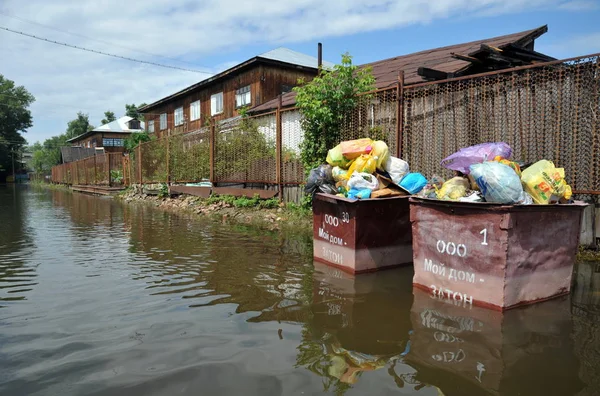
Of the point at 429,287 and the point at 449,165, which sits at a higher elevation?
the point at 449,165

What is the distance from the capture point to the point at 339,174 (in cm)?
522

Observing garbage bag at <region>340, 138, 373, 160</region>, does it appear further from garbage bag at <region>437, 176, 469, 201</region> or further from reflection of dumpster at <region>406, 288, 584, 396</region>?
reflection of dumpster at <region>406, 288, 584, 396</region>

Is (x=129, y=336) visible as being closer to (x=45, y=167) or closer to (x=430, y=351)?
(x=430, y=351)

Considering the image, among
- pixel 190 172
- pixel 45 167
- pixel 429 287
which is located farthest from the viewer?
pixel 45 167

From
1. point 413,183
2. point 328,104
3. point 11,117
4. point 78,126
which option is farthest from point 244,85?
point 78,126

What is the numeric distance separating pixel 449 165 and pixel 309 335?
7.92ft

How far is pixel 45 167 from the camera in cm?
7719

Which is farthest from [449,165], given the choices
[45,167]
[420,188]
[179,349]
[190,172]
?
[45,167]

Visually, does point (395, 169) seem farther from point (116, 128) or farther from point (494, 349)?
point (116, 128)

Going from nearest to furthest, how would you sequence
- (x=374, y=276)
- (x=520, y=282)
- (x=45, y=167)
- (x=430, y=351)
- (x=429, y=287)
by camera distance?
1. (x=430, y=351)
2. (x=520, y=282)
3. (x=429, y=287)
4. (x=374, y=276)
5. (x=45, y=167)

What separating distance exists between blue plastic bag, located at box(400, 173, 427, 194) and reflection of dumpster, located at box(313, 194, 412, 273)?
0.48 ft

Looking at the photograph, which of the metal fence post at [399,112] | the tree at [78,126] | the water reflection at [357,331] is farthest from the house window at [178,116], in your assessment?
the tree at [78,126]

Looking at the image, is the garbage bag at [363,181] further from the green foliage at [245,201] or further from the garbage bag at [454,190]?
the green foliage at [245,201]

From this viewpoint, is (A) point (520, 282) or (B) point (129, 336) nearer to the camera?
(B) point (129, 336)
